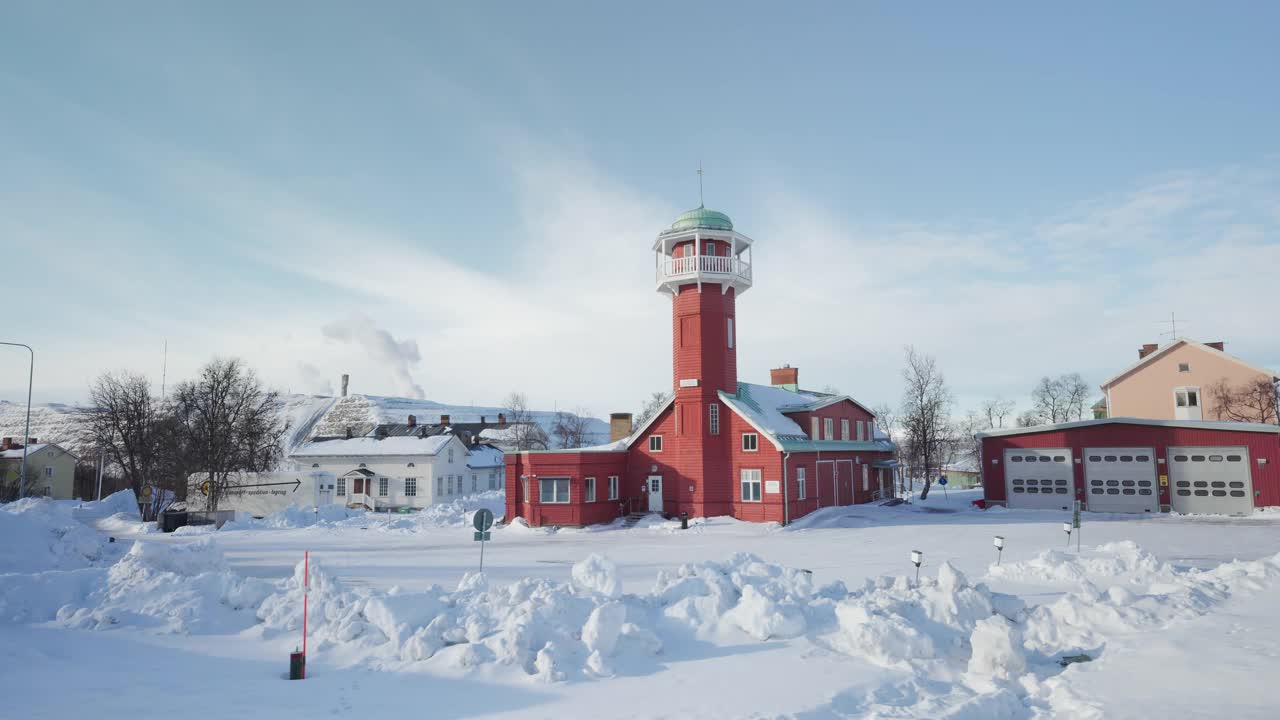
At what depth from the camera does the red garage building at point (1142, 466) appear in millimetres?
32031

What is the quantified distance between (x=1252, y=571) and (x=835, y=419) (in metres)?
24.7

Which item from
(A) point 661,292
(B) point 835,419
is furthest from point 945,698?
(B) point 835,419

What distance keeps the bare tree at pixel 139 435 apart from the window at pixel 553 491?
24627mm

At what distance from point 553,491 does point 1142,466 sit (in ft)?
89.4

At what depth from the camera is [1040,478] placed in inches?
1433

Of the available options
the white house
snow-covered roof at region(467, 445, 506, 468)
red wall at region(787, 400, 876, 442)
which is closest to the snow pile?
red wall at region(787, 400, 876, 442)

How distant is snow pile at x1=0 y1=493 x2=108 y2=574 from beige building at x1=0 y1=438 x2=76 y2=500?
55630 millimetres

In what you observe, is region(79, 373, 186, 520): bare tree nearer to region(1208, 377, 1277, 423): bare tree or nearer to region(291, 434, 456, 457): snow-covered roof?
region(291, 434, 456, 457): snow-covered roof

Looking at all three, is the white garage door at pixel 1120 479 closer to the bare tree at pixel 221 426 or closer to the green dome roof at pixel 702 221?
the green dome roof at pixel 702 221

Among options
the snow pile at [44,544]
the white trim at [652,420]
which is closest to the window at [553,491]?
the white trim at [652,420]

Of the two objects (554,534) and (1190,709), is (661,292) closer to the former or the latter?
(554,534)

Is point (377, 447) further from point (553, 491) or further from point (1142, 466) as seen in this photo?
point (1142, 466)

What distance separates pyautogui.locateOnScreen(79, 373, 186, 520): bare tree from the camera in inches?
1779

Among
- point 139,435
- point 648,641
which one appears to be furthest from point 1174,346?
point 139,435
